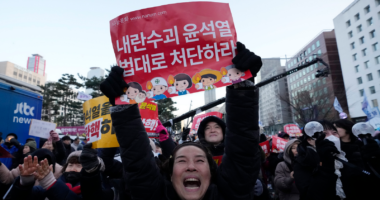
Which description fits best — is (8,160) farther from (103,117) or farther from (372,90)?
(372,90)

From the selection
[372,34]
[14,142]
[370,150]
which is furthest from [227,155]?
[372,34]

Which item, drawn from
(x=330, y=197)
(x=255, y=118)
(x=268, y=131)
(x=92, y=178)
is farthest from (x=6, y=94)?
(x=268, y=131)

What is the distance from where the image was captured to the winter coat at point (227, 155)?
1631mm

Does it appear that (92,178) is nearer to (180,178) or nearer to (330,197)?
(180,178)

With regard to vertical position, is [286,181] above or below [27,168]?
below

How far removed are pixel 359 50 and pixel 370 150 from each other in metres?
48.9

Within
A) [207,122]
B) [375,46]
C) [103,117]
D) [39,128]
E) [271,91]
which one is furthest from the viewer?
[271,91]

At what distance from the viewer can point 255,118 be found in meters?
1.66

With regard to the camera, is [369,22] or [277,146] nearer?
[277,146]

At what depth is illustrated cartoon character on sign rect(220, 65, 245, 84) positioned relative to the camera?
1.63 metres

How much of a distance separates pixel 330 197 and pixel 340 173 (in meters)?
0.33

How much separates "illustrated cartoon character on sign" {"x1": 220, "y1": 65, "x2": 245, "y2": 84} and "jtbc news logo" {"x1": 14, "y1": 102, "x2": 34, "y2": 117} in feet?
18.4

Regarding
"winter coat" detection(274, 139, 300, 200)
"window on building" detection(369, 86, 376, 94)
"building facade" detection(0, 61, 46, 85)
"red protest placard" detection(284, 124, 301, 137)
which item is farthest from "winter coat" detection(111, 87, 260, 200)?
"building facade" detection(0, 61, 46, 85)

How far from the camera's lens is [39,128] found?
386 centimetres
